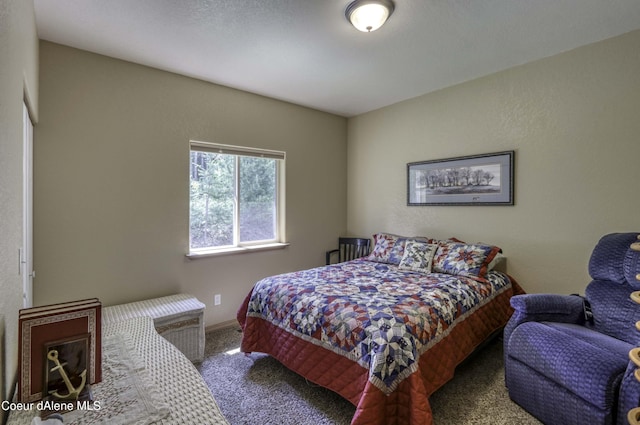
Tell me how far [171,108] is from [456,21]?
2.60 meters

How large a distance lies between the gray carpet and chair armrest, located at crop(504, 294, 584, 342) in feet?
1.47

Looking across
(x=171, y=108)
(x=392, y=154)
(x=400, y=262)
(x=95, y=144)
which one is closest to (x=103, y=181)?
(x=95, y=144)

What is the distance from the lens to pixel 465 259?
2830mm

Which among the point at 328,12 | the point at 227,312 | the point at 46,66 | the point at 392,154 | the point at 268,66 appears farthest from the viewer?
the point at 392,154

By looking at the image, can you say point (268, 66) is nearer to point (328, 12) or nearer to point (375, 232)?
point (328, 12)

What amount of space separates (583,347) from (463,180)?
6.44 feet

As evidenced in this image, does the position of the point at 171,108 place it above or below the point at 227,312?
above

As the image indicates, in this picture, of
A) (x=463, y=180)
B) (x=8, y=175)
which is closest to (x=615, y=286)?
(x=463, y=180)

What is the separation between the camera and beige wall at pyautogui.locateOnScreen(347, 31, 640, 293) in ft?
7.81

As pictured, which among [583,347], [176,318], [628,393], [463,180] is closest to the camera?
[628,393]

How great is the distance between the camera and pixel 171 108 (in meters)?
2.97

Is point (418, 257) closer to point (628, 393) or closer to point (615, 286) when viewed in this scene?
point (615, 286)

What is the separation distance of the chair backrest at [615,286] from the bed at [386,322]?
69cm

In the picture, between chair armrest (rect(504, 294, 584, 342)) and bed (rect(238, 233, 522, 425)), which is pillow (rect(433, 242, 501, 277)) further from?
chair armrest (rect(504, 294, 584, 342))
